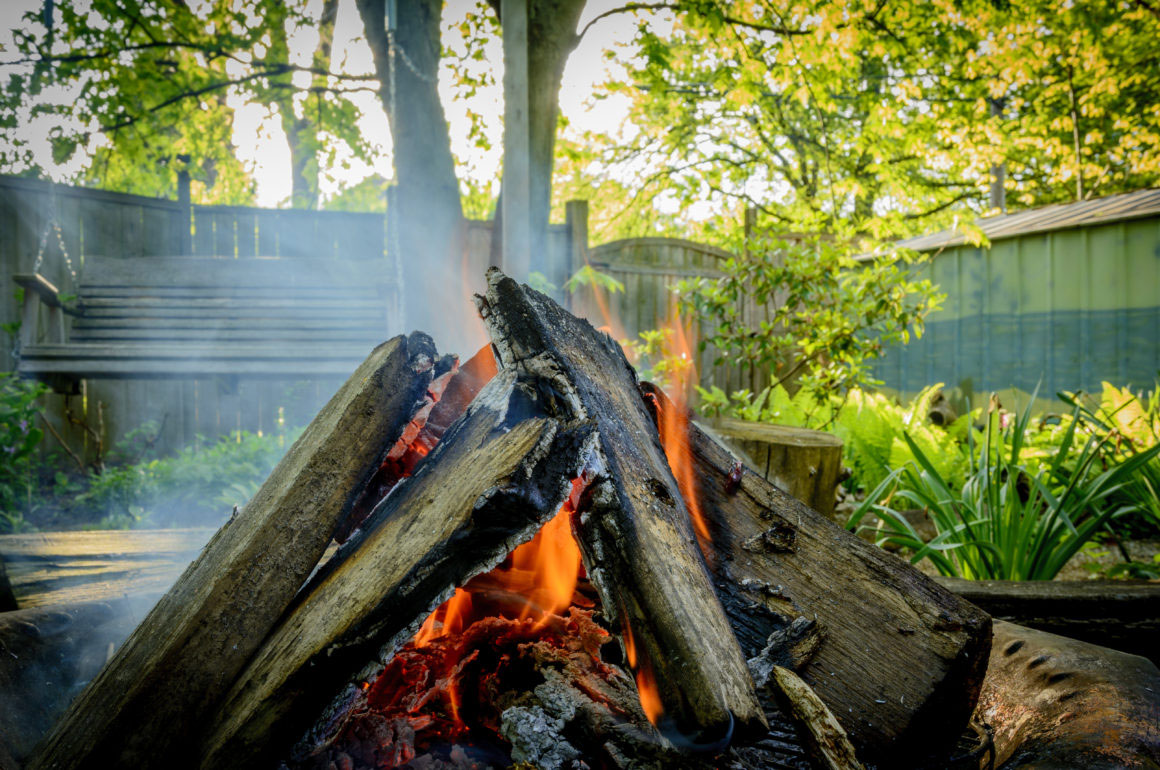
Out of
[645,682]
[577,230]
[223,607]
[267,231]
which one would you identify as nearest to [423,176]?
[577,230]

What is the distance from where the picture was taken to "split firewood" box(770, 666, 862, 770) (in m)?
0.88

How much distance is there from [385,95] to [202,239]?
4.64 metres

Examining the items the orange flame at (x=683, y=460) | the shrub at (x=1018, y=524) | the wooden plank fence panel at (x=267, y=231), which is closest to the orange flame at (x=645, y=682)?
the orange flame at (x=683, y=460)

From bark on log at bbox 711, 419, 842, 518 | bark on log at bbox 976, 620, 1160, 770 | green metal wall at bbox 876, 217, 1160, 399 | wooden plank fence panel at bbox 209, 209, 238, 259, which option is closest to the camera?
bark on log at bbox 976, 620, 1160, 770

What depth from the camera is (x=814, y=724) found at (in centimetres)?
92

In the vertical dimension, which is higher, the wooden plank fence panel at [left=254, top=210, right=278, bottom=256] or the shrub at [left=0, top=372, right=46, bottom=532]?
the wooden plank fence panel at [left=254, top=210, right=278, bottom=256]

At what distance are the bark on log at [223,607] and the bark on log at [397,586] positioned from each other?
0.19ft

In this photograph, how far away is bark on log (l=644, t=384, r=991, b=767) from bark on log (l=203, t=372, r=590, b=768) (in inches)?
18.7

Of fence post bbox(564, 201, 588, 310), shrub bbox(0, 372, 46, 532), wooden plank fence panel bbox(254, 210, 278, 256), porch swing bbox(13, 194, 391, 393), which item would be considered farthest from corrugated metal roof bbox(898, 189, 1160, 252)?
wooden plank fence panel bbox(254, 210, 278, 256)

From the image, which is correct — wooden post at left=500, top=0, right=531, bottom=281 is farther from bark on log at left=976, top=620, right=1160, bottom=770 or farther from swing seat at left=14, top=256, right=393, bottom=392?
bark on log at left=976, top=620, right=1160, bottom=770

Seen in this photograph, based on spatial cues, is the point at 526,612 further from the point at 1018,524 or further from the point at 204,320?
the point at 204,320

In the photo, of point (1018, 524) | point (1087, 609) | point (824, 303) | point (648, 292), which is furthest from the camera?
point (648, 292)

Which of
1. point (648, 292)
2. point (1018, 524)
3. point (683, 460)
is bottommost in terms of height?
point (1018, 524)

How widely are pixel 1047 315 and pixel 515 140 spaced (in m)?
6.31
